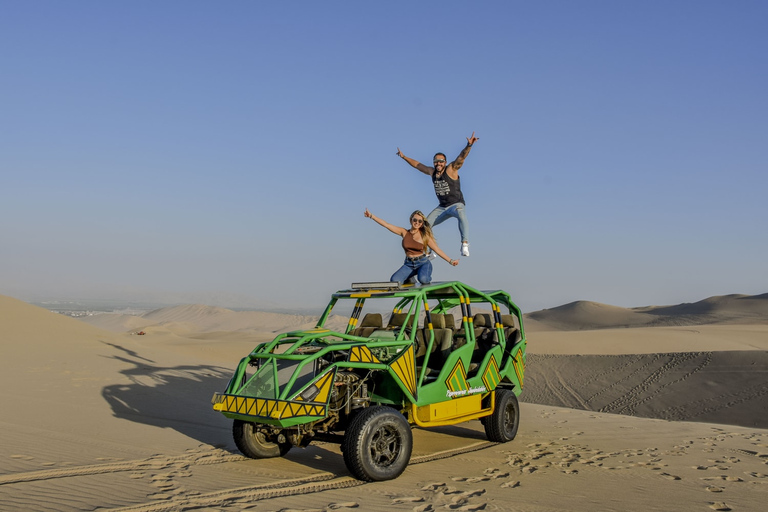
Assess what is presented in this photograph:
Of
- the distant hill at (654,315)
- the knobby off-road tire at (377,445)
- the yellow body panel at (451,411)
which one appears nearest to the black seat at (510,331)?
the yellow body panel at (451,411)

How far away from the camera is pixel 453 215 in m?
11.0

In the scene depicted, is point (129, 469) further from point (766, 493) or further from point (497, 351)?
point (766, 493)

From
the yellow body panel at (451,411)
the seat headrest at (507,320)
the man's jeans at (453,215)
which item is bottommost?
the yellow body panel at (451,411)

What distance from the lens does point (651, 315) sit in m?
58.6

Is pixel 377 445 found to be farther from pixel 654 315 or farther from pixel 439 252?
pixel 654 315

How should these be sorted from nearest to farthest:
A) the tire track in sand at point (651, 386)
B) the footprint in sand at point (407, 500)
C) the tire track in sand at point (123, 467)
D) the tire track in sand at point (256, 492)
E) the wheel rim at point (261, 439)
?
the tire track in sand at point (256, 492), the footprint in sand at point (407, 500), the tire track in sand at point (123, 467), the wheel rim at point (261, 439), the tire track in sand at point (651, 386)

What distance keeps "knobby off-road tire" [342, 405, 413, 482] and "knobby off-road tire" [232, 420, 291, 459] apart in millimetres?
1528

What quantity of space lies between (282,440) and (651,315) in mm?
56332

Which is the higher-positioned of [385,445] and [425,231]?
[425,231]

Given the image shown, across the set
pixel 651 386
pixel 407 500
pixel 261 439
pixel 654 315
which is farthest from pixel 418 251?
pixel 654 315

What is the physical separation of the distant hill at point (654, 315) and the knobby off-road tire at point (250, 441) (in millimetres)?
47273

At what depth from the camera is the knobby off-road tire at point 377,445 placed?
6926 mm

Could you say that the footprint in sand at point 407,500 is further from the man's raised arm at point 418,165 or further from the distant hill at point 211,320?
the distant hill at point 211,320

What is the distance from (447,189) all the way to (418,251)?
3.70ft
